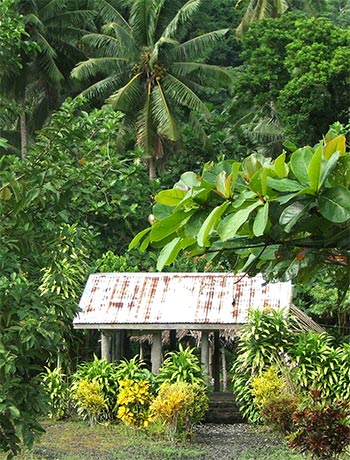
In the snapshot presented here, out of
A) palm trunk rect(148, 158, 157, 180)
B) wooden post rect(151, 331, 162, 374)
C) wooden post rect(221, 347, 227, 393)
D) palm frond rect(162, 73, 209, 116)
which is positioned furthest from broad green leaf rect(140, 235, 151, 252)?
palm trunk rect(148, 158, 157, 180)

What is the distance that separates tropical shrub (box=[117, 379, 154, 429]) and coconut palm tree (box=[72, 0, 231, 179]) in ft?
32.8

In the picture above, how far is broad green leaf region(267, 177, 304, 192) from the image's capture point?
91.2 inches

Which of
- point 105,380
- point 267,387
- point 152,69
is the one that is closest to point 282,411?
point 267,387

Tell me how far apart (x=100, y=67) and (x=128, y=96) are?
1099 mm

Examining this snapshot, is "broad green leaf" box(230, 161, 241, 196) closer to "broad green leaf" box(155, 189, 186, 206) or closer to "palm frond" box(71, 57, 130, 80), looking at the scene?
"broad green leaf" box(155, 189, 186, 206)

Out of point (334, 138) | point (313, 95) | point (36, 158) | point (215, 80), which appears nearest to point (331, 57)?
point (313, 95)

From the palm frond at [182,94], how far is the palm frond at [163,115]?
0.71ft

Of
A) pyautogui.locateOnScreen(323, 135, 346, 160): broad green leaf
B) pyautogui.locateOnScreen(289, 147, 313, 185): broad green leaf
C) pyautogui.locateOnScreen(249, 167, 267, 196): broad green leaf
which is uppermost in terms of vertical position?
pyautogui.locateOnScreen(323, 135, 346, 160): broad green leaf

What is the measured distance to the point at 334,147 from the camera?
2408 millimetres

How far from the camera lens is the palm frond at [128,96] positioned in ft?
72.2

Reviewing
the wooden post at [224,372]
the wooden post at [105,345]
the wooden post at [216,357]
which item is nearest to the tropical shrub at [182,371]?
the wooden post at [105,345]

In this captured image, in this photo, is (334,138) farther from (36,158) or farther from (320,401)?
(320,401)

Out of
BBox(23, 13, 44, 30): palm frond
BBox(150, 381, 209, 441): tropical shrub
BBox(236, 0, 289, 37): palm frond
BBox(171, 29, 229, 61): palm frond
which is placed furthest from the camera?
BBox(236, 0, 289, 37): palm frond

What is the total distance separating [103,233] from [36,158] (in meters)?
14.0
